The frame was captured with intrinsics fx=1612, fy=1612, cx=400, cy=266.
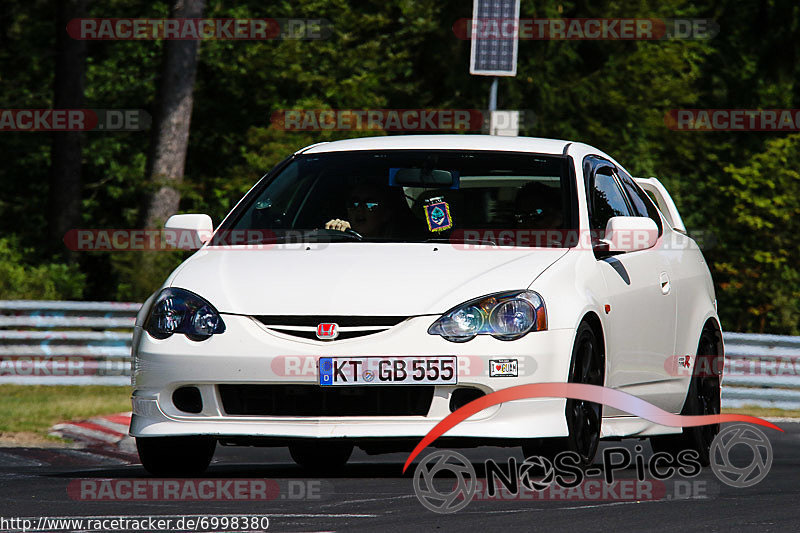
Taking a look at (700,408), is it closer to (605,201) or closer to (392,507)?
(605,201)

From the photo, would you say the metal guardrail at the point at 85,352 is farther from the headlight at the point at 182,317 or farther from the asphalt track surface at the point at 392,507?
the headlight at the point at 182,317

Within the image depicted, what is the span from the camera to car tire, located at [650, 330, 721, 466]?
9.54 metres

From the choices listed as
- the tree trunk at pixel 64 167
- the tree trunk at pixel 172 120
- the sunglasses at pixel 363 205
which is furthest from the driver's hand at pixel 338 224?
the tree trunk at pixel 64 167

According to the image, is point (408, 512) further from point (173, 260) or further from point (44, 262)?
point (44, 262)

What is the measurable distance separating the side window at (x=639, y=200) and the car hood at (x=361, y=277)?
6.40 feet

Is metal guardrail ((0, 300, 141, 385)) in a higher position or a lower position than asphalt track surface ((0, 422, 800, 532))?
lower

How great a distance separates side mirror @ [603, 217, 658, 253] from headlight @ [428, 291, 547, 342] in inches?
42.8

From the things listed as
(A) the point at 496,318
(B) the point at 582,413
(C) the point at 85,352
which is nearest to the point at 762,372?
(C) the point at 85,352

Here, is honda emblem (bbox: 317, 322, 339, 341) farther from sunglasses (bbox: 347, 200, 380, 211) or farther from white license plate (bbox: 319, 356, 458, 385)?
sunglasses (bbox: 347, 200, 380, 211)

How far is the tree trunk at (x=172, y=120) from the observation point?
1139 inches

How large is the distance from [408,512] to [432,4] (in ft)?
99.6

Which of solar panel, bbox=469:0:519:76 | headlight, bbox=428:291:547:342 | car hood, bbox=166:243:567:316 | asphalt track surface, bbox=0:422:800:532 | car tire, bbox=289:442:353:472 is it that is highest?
solar panel, bbox=469:0:519:76

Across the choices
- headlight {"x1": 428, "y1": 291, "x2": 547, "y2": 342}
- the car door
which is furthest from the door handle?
headlight {"x1": 428, "y1": 291, "x2": 547, "y2": 342}

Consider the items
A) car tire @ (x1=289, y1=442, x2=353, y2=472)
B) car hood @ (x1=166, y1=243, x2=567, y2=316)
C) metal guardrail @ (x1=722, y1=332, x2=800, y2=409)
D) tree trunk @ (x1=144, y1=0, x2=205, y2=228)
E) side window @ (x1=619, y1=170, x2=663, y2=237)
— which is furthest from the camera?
tree trunk @ (x1=144, y1=0, x2=205, y2=228)
